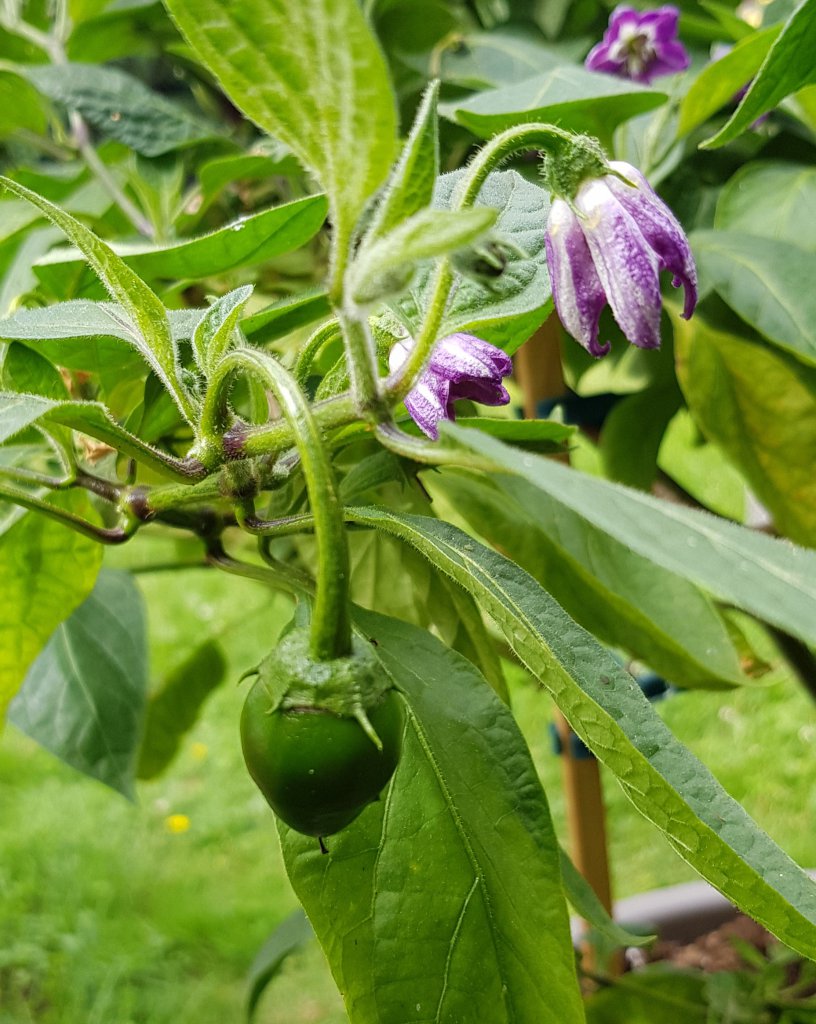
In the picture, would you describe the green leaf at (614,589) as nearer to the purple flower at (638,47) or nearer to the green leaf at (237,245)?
the green leaf at (237,245)

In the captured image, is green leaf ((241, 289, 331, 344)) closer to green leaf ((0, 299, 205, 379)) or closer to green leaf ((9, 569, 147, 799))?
green leaf ((0, 299, 205, 379))

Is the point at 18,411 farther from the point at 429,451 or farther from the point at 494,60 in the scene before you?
the point at 494,60

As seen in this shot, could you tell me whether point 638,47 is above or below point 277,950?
above

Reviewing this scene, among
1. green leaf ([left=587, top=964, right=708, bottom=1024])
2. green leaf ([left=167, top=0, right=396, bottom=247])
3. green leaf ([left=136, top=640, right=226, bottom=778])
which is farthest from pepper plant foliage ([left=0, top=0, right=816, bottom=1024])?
green leaf ([left=587, top=964, right=708, bottom=1024])

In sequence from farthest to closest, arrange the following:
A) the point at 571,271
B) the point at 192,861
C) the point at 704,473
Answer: the point at 704,473
the point at 192,861
the point at 571,271

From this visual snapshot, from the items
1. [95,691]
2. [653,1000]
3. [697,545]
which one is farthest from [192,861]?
[697,545]

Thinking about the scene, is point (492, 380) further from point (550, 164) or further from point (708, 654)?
point (708, 654)
